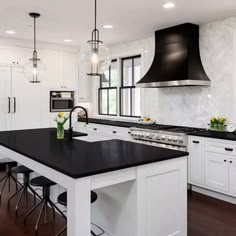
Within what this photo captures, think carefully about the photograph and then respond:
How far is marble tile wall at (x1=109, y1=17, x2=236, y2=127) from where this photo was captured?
4.38m

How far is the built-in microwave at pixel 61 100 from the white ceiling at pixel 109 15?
1.52 metres

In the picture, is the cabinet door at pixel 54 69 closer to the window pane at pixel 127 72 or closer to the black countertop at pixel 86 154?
the window pane at pixel 127 72

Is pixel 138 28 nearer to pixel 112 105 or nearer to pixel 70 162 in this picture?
pixel 112 105

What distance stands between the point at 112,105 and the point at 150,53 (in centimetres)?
172

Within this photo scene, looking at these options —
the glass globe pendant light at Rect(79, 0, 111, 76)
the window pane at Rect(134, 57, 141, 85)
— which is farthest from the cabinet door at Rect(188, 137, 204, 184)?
the window pane at Rect(134, 57, 141, 85)

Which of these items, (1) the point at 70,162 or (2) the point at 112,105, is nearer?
(1) the point at 70,162

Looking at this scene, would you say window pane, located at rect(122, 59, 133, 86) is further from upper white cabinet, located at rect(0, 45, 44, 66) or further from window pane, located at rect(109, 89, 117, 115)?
upper white cabinet, located at rect(0, 45, 44, 66)

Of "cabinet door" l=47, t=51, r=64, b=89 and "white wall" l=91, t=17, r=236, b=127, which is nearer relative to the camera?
"white wall" l=91, t=17, r=236, b=127

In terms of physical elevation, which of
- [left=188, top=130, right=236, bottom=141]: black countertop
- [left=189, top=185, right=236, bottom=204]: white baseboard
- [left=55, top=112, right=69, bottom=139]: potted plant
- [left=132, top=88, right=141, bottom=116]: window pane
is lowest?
[left=189, top=185, right=236, bottom=204]: white baseboard

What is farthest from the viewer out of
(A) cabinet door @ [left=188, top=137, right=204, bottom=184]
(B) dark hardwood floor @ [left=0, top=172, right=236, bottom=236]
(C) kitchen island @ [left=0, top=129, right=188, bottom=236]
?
(A) cabinet door @ [left=188, top=137, right=204, bottom=184]

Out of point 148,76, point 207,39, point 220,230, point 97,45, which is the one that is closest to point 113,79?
point 148,76

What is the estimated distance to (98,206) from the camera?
109 inches

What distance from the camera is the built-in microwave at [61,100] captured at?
647cm

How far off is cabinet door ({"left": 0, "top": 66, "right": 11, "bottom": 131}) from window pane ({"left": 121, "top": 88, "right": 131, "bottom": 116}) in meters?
2.51
